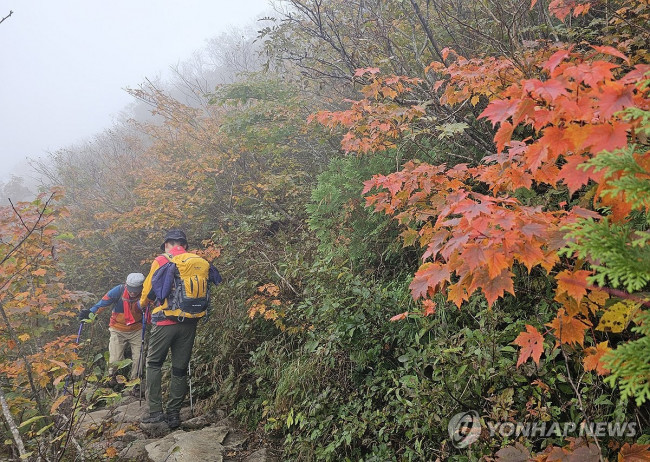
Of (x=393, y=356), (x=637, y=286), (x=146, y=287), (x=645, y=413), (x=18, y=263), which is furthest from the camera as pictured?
(x=146, y=287)

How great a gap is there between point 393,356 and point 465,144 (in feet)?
9.63

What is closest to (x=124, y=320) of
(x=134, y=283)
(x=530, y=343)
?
(x=134, y=283)

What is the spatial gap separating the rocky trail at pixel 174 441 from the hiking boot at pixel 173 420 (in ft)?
0.19

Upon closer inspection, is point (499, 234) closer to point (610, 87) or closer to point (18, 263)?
point (610, 87)

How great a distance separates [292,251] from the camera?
6.22 metres

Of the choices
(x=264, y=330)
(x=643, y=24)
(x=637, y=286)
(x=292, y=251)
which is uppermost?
(x=637, y=286)

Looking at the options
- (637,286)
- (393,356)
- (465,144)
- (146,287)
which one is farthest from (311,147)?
(637,286)

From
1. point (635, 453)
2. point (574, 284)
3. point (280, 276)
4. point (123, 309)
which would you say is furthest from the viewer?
point (123, 309)

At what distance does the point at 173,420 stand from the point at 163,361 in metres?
0.83

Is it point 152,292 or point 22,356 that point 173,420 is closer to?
point 152,292

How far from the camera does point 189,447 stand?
3752mm

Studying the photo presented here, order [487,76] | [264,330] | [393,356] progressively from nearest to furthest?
[487,76], [393,356], [264,330]

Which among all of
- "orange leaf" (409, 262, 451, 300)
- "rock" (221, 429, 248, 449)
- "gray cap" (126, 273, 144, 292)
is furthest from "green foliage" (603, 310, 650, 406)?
"gray cap" (126, 273, 144, 292)

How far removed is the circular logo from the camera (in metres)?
2.55
